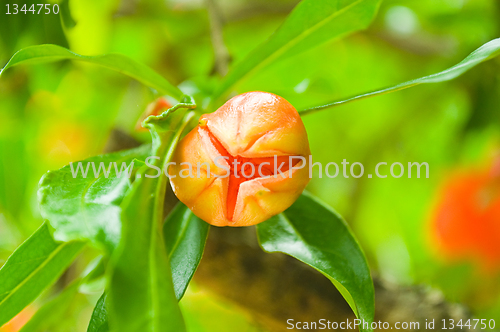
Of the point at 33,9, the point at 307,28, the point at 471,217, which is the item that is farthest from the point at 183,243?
the point at 471,217

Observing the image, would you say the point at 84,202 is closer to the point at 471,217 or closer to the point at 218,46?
the point at 218,46

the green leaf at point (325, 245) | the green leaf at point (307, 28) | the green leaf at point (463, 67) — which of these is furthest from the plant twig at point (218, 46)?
the green leaf at point (463, 67)

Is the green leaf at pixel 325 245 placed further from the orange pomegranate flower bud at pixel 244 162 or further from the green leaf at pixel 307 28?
the green leaf at pixel 307 28

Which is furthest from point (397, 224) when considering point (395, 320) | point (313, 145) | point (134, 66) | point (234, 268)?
point (134, 66)

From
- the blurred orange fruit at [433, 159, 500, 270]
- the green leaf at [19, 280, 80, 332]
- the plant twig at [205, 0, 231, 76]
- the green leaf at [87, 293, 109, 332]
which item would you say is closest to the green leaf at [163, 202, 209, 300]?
the green leaf at [87, 293, 109, 332]

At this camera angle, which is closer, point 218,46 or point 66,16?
point 66,16

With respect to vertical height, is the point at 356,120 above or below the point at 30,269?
above

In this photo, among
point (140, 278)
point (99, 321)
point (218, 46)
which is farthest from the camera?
point (218, 46)

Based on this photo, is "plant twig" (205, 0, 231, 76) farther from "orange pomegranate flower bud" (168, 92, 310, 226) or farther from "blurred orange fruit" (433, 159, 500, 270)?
"blurred orange fruit" (433, 159, 500, 270)
